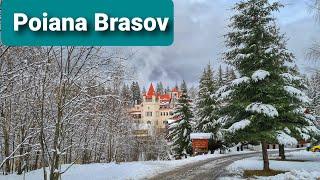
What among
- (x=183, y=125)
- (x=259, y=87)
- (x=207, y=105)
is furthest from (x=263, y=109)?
(x=183, y=125)

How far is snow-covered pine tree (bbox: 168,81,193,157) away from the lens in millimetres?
53719

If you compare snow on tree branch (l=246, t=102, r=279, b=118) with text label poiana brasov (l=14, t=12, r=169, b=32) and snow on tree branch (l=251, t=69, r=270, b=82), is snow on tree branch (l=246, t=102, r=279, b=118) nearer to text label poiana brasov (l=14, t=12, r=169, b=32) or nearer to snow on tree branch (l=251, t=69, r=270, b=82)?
snow on tree branch (l=251, t=69, r=270, b=82)

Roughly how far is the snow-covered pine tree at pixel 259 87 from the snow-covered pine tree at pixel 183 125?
26556 millimetres

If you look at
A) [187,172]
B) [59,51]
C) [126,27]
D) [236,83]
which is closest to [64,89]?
[59,51]

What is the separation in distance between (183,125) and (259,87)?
28.8 m

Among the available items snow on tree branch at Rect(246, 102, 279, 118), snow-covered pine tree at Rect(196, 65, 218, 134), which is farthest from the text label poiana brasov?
snow-covered pine tree at Rect(196, 65, 218, 134)

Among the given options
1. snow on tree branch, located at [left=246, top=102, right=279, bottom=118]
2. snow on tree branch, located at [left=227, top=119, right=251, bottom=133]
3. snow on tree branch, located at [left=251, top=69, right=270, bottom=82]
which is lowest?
snow on tree branch, located at [left=227, top=119, right=251, bottom=133]

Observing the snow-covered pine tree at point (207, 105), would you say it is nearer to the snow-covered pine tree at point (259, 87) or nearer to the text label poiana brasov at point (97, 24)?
the snow-covered pine tree at point (259, 87)

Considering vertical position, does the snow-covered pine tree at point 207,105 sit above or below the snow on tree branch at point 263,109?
above

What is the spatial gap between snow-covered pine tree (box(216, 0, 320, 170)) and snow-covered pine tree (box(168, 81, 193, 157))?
2656 centimetres

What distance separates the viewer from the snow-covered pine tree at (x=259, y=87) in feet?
82.0

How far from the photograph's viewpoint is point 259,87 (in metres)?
25.4

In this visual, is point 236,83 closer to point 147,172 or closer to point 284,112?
point 284,112

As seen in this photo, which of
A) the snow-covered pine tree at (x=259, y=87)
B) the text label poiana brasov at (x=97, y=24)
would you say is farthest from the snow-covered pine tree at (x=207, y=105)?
the text label poiana brasov at (x=97, y=24)
